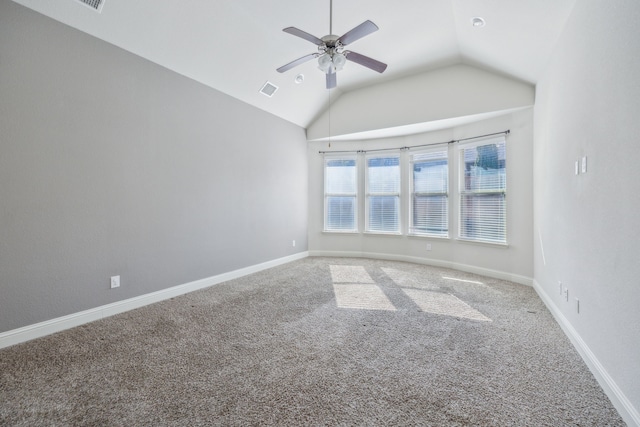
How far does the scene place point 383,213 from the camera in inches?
239

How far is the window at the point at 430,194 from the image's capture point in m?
5.33

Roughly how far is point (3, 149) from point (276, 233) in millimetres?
3681

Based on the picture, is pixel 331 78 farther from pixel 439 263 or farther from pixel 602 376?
pixel 439 263

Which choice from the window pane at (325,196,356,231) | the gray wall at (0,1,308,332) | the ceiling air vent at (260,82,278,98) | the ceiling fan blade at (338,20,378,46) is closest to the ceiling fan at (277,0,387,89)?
the ceiling fan blade at (338,20,378,46)

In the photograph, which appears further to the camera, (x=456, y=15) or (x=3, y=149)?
(x=456, y=15)

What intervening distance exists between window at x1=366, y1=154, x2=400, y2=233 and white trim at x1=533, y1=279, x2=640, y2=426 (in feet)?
11.0

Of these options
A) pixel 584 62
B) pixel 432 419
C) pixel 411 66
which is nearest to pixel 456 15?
pixel 411 66

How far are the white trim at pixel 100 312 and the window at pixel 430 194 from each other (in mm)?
3546

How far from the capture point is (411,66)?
4.62 m

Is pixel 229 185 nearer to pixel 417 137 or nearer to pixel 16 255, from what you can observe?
pixel 16 255

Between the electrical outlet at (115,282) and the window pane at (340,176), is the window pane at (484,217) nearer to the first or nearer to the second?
the window pane at (340,176)

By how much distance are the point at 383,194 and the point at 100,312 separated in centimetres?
501

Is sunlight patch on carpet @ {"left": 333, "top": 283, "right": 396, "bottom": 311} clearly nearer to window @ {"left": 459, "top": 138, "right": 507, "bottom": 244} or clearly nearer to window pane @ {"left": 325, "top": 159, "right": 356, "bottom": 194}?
window @ {"left": 459, "top": 138, "right": 507, "bottom": 244}

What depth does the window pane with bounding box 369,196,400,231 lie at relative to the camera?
5.96m
